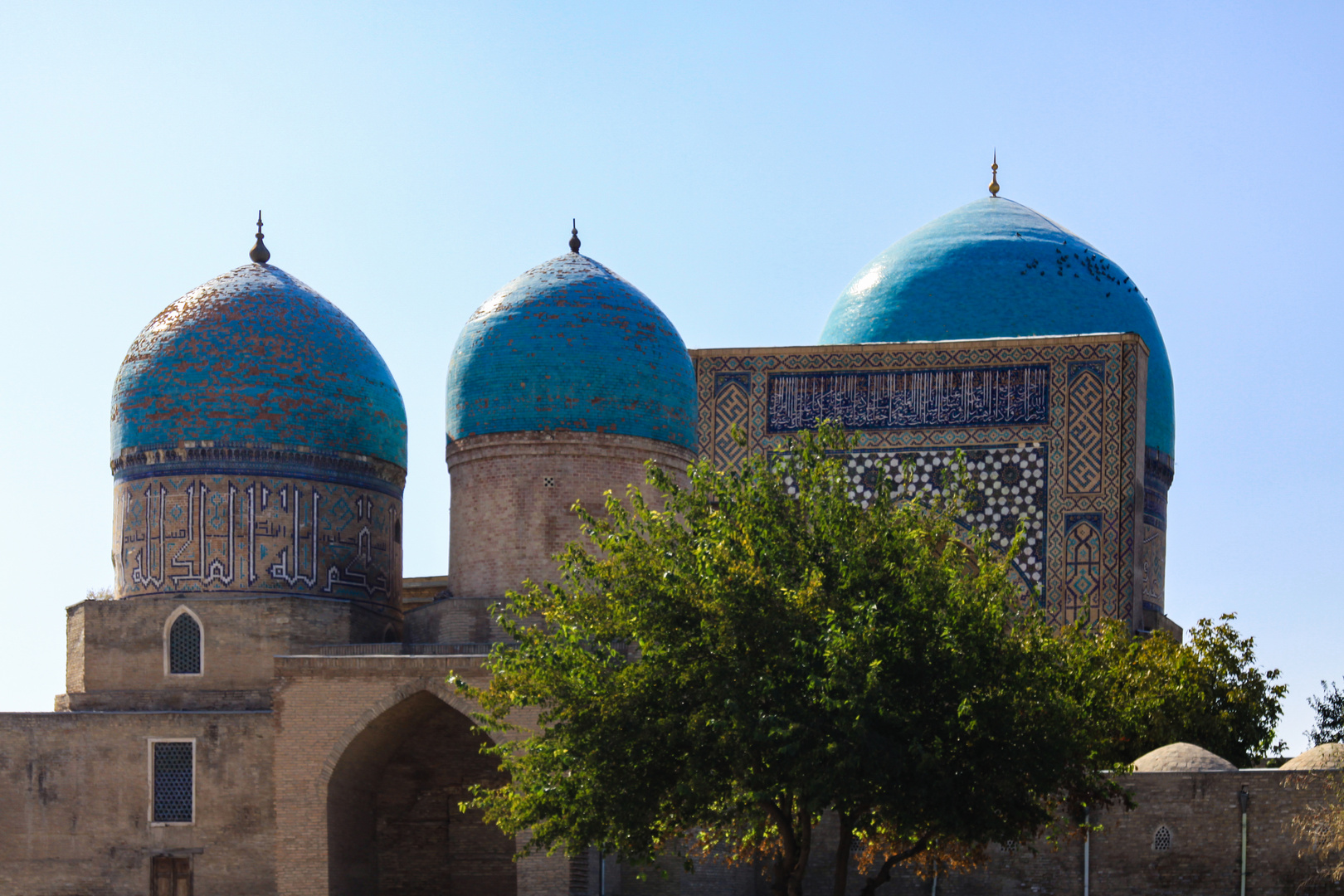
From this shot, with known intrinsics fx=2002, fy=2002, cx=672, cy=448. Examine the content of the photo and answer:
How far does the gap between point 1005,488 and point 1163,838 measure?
525 centimetres

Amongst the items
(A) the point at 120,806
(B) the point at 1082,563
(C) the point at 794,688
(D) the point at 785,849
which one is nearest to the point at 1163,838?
(D) the point at 785,849

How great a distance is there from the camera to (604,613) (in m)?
12.2

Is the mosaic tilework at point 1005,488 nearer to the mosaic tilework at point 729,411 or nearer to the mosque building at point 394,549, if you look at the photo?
the mosque building at point 394,549

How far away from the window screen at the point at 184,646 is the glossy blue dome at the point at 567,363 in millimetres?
2766

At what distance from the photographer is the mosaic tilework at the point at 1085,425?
19406 mm

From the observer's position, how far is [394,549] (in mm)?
18172

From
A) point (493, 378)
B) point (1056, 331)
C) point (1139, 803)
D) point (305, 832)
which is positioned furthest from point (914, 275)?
point (305, 832)

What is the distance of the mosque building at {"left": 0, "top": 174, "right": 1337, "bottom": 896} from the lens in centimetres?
1564

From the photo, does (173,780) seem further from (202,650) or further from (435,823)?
(435,823)

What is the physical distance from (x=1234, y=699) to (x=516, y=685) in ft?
26.2

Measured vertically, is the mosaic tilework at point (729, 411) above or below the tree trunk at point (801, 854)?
above

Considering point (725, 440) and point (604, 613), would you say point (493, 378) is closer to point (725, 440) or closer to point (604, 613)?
point (725, 440)

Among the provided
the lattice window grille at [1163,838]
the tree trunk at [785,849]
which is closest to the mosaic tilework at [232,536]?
the tree trunk at [785,849]

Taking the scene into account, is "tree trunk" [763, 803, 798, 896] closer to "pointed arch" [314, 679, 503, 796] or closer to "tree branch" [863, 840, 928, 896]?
"tree branch" [863, 840, 928, 896]
